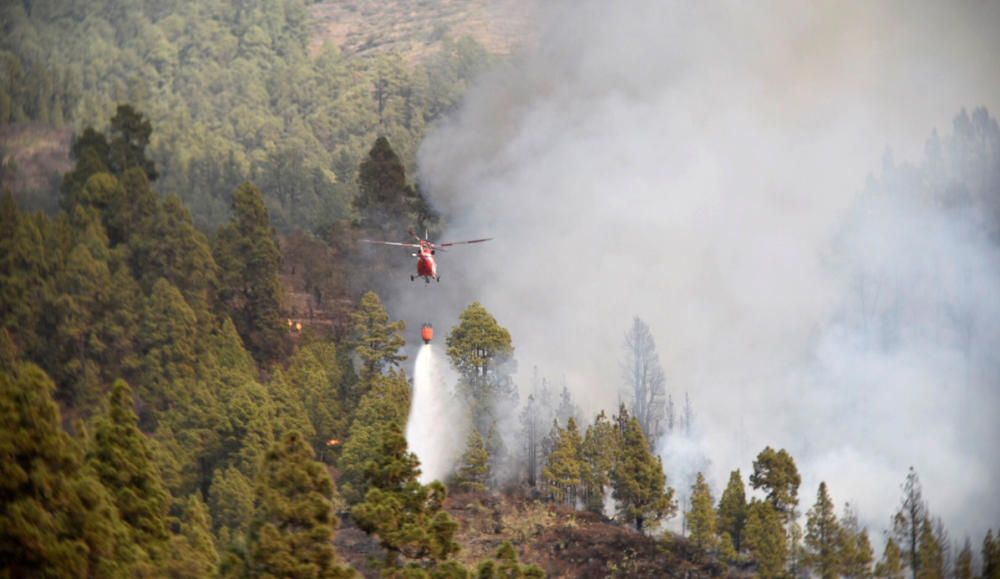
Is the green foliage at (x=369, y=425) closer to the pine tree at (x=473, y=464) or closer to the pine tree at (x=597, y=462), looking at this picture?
the pine tree at (x=473, y=464)

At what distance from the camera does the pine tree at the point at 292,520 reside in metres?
60.8

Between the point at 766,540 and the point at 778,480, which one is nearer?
the point at 766,540

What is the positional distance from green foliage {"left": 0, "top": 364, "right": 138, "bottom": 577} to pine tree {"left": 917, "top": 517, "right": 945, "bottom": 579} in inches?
1860

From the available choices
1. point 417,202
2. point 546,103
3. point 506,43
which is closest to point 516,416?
point 417,202

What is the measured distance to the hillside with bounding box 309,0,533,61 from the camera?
177875 millimetres

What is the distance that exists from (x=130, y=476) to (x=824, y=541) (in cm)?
4086

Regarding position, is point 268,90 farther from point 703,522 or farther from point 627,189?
point 703,522

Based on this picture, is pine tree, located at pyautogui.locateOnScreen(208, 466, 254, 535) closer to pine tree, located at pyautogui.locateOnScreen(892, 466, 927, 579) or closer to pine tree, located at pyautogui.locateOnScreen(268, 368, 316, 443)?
pine tree, located at pyautogui.locateOnScreen(268, 368, 316, 443)

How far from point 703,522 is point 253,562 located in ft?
123

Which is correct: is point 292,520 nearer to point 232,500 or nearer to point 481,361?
point 232,500

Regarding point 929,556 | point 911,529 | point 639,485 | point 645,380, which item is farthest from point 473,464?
point 929,556

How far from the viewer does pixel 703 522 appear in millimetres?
92750

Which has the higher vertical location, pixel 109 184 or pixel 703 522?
pixel 109 184

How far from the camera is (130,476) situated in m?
66.6
